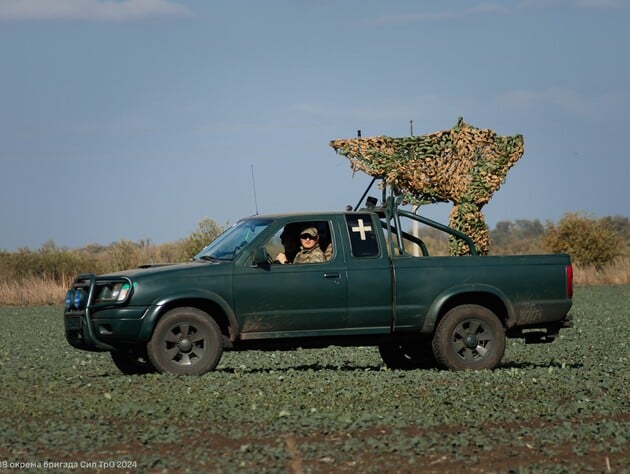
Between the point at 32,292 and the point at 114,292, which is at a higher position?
the point at 114,292

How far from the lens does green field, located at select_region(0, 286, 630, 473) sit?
9406 millimetres

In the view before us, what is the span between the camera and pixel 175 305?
1447cm

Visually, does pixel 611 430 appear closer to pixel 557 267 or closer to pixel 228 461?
pixel 228 461

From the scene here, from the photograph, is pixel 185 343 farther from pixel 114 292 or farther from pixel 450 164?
pixel 450 164

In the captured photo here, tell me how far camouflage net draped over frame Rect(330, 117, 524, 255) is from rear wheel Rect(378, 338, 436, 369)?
18467mm

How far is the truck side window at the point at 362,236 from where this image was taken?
15070mm

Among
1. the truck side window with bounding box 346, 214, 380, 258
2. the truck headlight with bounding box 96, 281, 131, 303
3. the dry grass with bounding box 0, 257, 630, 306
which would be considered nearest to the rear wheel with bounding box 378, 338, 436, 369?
the truck side window with bounding box 346, 214, 380, 258

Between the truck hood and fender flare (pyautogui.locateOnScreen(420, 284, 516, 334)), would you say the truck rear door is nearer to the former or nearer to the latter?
fender flare (pyautogui.locateOnScreen(420, 284, 516, 334))

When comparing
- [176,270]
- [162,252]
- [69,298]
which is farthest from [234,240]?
[162,252]

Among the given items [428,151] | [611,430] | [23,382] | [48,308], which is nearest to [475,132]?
[428,151]

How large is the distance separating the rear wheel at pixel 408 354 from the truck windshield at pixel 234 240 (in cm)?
232

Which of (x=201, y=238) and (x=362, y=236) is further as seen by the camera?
(x=201, y=238)

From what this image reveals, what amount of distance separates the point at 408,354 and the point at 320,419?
5419mm

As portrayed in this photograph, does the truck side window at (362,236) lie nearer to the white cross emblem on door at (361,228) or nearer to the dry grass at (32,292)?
the white cross emblem on door at (361,228)
